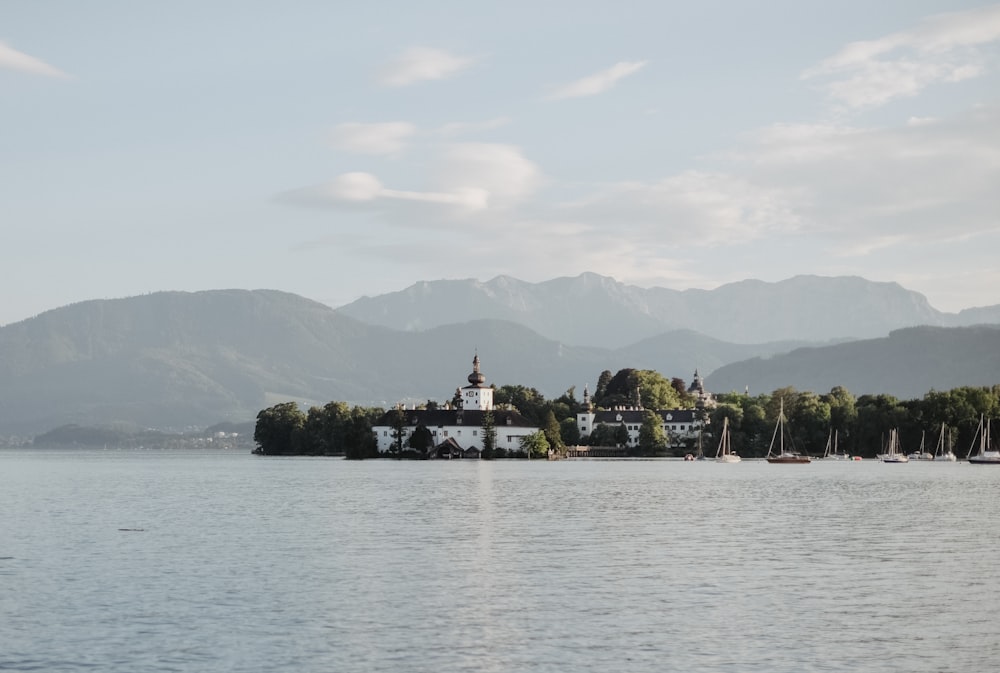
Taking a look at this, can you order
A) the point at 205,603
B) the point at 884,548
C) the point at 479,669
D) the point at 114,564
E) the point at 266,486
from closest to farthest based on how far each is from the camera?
the point at 479,669, the point at 205,603, the point at 114,564, the point at 884,548, the point at 266,486

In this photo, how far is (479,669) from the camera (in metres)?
30.1

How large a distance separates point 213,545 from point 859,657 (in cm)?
3311

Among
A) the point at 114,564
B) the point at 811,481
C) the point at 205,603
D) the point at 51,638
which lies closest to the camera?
the point at 51,638

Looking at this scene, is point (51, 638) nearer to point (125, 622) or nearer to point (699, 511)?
point (125, 622)

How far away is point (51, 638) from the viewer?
111 feet

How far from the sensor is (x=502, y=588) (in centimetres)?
4262

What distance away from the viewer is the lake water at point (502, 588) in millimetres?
31766

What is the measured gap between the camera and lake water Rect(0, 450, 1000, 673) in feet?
104

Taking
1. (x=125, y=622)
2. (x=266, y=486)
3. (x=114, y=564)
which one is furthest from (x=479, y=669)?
(x=266, y=486)

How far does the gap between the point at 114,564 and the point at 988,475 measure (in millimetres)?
118493

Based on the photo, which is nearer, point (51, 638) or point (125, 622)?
point (51, 638)

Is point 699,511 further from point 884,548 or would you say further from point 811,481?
point 811,481

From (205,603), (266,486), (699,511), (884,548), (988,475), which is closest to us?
(205,603)

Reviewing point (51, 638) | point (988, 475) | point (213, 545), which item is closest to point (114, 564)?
point (213, 545)
